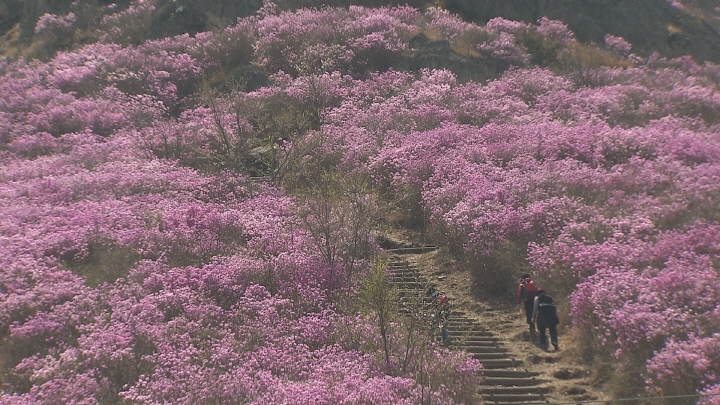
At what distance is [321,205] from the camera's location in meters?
15.0

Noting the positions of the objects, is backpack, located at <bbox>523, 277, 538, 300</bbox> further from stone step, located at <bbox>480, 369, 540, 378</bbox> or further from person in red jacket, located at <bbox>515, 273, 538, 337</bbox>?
stone step, located at <bbox>480, 369, 540, 378</bbox>

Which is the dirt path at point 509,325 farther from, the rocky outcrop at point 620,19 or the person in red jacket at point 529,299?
the rocky outcrop at point 620,19

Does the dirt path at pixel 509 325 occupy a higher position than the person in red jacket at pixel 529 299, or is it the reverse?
the person in red jacket at pixel 529 299

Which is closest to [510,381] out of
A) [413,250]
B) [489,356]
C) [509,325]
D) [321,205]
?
[489,356]

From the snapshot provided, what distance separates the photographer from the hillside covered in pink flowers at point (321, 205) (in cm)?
1040

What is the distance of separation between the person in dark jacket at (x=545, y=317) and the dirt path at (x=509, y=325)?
22 centimetres

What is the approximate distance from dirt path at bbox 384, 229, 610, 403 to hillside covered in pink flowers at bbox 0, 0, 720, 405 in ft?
1.52

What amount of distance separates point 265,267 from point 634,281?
25.5 feet

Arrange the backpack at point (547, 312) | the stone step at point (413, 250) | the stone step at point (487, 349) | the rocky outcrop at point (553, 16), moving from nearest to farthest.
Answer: the backpack at point (547, 312) < the stone step at point (487, 349) < the stone step at point (413, 250) < the rocky outcrop at point (553, 16)

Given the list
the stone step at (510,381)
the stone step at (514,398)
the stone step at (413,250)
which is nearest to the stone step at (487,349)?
the stone step at (510,381)

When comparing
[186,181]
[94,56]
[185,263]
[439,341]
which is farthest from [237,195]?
[94,56]

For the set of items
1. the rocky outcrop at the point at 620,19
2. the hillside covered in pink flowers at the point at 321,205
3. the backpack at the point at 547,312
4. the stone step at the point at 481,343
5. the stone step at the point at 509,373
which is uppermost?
the rocky outcrop at the point at 620,19

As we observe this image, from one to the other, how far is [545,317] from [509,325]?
154cm

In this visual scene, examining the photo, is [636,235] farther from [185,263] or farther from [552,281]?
[185,263]
